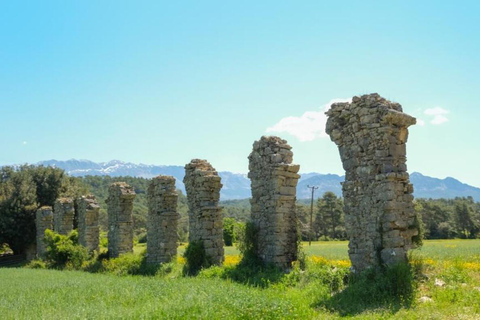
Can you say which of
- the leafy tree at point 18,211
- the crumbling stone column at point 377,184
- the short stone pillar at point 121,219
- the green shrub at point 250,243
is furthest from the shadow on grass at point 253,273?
the leafy tree at point 18,211

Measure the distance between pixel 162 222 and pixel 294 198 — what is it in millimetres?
8094

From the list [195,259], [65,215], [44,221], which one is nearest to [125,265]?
[195,259]

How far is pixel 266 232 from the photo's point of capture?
1517 centimetres

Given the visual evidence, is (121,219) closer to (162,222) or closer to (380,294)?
(162,222)

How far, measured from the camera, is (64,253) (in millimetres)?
26609

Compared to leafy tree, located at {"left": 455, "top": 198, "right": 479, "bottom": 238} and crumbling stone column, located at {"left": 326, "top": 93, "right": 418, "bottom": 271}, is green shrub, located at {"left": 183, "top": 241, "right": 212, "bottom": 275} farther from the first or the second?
leafy tree, located at {"left": 455, "top": 198, "right": 479, "bottom": 238}

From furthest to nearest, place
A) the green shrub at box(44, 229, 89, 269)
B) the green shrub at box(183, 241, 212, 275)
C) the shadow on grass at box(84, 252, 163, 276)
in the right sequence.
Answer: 1. the green shrub at box(44, 229, 89, 269)
2. the shadow on grass at box(84, 252, 163, 276)
3. the green shrub at box(183, 241, 212, 275)

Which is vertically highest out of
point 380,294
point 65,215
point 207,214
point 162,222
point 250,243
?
point 207,214

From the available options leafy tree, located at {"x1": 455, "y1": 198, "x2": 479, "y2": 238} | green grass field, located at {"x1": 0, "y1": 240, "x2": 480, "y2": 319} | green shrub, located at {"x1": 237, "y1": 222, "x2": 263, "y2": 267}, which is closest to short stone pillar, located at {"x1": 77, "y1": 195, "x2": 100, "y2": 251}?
green grass field, located at {"x1": 0, "y1": 240, "x2": 480, "y2": 319}

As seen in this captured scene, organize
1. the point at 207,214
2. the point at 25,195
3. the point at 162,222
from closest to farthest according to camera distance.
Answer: the point at 207,214, the point at 162,222, the point at 25,195

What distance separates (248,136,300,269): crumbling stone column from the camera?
14.7 m

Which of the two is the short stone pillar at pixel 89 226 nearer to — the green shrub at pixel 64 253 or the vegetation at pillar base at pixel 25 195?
the green shrub at pixel 64 253

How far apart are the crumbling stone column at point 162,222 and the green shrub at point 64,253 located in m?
7.07

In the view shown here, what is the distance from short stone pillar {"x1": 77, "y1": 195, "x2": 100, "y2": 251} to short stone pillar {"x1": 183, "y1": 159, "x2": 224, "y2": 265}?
38.5 ft
